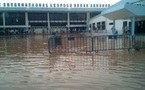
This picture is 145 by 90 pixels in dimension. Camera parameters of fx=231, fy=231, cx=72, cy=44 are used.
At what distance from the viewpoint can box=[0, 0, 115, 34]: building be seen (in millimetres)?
80312

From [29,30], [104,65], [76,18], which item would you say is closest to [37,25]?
[29,30]

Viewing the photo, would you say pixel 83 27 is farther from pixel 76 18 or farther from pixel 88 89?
pixel 88 89

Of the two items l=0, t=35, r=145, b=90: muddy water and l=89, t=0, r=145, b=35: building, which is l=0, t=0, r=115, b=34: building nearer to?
l=89, t=0, r=145, b=35: building

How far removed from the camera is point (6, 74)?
9.54 m

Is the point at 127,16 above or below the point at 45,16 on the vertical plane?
below

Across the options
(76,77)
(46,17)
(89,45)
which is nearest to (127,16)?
(89,45)

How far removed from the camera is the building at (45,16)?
263 ft

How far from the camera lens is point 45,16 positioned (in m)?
84.1

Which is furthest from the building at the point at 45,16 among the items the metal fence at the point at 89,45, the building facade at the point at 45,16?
the metal fence at the point at 89,45

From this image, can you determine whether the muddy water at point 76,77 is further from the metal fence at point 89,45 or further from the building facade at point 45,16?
the building facade at point 45,16

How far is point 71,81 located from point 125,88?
76.3 inches

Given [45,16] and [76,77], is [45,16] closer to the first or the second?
[45,16]

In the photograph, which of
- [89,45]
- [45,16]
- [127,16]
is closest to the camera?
[89,45]

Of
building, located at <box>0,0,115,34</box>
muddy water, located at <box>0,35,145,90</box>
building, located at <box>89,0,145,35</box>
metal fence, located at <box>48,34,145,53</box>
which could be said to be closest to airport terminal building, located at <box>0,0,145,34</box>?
building, located at <box>0,0,115,34</box>
